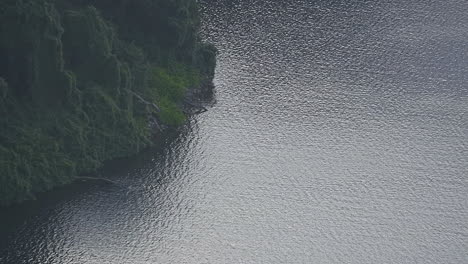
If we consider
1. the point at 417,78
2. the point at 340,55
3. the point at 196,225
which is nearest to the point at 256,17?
the point at 340,55

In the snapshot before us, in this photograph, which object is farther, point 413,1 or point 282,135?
point 413,1

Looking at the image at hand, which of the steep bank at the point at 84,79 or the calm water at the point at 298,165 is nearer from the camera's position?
the calm water at the point at 298,165

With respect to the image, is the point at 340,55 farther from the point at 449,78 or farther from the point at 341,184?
the point at 341,184

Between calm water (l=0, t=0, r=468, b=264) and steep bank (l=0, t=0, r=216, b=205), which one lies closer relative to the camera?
calm water (l=0, t=0, r=468, b=264)
